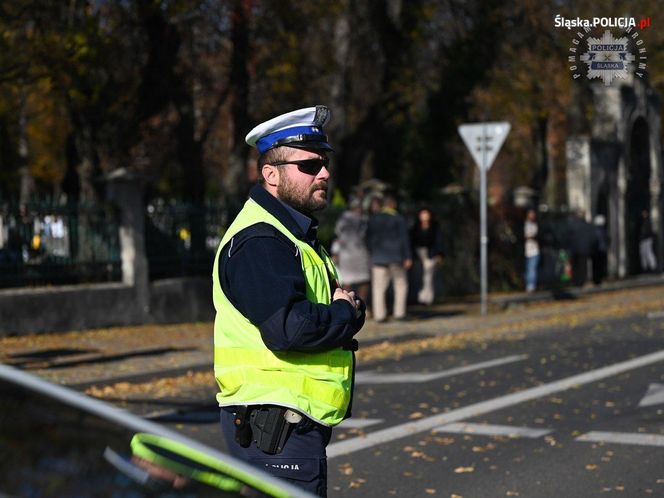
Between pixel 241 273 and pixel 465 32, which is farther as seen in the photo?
pixel 465 32

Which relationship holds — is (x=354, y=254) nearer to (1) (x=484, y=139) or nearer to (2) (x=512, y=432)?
(1) (x=484, y=139)

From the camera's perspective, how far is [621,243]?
3400 cm

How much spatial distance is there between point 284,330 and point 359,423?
19.3ft

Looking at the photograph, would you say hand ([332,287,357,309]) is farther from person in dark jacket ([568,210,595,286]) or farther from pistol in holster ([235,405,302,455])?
person in dark jacket ([568,210,595,286])

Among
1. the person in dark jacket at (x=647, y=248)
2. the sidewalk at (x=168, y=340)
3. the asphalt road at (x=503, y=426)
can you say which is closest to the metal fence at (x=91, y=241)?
the sidewalk at (x=168, y=340)

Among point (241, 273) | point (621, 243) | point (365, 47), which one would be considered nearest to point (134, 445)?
point (241, 273)

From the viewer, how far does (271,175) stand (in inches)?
154

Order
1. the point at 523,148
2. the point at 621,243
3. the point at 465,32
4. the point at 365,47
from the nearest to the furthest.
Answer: the point at 365,47 → the point at 465,32 → the point at 621,243 → the point at 523,148

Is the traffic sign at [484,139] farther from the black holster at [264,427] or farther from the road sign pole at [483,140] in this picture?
the black holster at [264,427]

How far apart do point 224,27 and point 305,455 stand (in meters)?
21.3

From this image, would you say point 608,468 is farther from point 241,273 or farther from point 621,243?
point 621,243

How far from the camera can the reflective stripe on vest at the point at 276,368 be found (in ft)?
12.2

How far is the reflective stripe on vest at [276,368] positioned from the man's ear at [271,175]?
4.2 inches

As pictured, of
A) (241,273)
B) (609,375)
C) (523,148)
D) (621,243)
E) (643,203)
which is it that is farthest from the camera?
(523,148)
